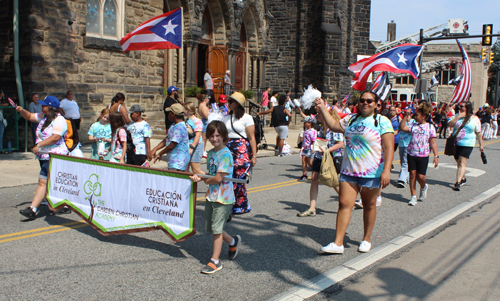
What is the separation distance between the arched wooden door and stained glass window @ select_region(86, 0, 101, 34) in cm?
857

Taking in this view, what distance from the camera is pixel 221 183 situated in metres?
4.52

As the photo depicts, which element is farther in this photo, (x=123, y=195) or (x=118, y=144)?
(x=118, y=144)

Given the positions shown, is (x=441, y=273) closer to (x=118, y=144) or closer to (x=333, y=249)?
(x=333, y=249)

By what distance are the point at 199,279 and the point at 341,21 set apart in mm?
27608

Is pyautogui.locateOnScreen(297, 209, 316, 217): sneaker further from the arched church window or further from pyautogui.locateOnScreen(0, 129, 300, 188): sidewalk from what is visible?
the arched church window

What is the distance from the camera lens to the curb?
405cm

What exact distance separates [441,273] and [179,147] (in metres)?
3.72

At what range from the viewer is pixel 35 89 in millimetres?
12844

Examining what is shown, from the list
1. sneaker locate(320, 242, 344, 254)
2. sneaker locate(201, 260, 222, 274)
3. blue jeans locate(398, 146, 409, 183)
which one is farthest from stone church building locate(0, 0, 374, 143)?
sneaker locate(201, 260, 222, 274)

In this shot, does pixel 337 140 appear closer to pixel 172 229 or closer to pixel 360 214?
pixel 360 214

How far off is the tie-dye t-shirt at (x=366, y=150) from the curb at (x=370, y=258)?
0.91 m

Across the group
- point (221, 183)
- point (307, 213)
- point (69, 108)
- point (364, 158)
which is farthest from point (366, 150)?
point (69, 108)

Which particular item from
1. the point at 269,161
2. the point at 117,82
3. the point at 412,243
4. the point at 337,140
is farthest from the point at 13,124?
the point at 412,243

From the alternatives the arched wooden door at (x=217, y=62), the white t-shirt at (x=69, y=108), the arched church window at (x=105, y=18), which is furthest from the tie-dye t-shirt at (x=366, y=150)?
the arched wooden door at (x=217, y=62)
